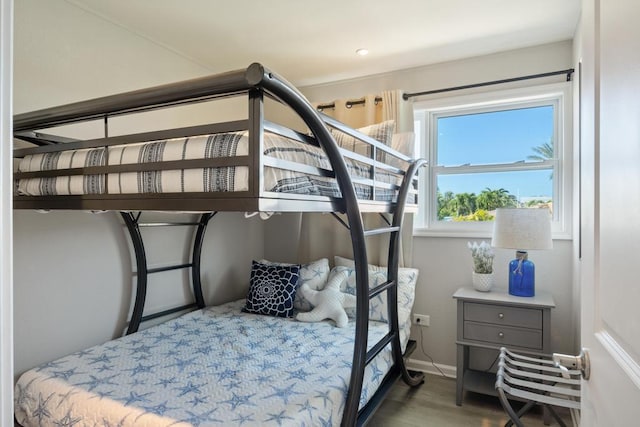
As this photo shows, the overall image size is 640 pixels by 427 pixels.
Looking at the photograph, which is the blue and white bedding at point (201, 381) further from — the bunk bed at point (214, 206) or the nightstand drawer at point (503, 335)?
the nightstand drawer at point (503, 335)

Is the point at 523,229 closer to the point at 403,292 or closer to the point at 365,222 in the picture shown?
the point at 403,292

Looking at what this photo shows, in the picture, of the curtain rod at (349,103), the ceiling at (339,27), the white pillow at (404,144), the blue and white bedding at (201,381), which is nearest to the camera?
the blue and white bedding at (201,381)

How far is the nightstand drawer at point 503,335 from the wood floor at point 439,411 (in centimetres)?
42

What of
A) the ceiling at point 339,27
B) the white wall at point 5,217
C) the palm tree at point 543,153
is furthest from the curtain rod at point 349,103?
the white wall at point 5,217

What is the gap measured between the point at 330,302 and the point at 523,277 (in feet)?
4.17

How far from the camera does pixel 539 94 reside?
103 inches

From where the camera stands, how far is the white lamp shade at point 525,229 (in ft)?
7.34

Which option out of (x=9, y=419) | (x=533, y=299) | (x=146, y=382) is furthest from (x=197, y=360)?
(x=533, y=299)

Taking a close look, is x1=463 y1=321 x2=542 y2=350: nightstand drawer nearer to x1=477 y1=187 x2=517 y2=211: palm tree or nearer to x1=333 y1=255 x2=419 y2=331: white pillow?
x1=333 y1=255 x2=419 y2=331: white pillow

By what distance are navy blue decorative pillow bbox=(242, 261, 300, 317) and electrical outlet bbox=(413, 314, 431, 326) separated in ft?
3.30

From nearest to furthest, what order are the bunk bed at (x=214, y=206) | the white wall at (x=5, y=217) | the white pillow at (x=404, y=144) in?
the white wall at (x=5, y=217)
the bunk bed at (x=214, y=206)
the white pillow at (x=404, y=144)

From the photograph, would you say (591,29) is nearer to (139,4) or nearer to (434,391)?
(139,4)

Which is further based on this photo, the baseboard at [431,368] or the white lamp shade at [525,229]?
the baseboard at [431,368]

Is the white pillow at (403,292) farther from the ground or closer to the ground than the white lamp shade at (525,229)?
closer to the ground
